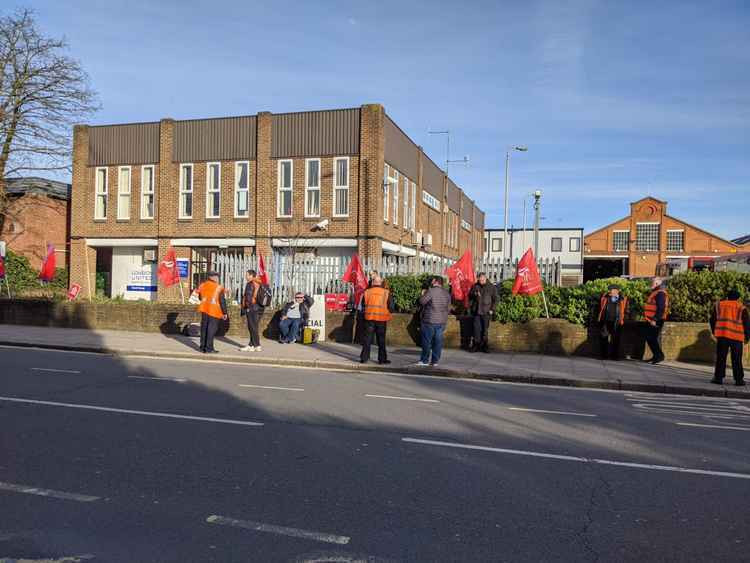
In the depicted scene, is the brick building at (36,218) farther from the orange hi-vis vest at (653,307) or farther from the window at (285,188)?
the orange hi-vis vest at (653,307)

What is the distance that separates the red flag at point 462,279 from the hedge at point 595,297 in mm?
427

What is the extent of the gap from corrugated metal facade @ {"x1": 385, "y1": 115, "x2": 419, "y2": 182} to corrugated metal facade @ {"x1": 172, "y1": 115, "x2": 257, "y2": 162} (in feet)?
18.9

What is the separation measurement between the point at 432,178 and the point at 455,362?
25.9 metres

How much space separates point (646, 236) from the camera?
7356 centimetres

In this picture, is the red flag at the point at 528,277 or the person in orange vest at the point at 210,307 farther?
the red flag at the point at 528,277

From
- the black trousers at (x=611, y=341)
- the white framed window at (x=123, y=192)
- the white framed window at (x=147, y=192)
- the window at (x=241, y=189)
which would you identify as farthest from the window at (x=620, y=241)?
the black trousers at (x=611, y=341)

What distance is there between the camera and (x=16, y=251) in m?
36.2

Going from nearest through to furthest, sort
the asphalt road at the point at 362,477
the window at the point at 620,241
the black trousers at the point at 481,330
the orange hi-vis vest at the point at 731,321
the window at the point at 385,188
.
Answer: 1. the asphalt road at the point at 362,477
2. the orange hi-vis vest at the point at 731,321
3. the black trousers at the point at 481,330
4. the window at the point at 385,188
5. the window at the point at 620,241

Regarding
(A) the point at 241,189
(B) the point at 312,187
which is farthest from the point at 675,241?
(A) the point at 241,189

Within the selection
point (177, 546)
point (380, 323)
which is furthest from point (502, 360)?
point (177, 546)

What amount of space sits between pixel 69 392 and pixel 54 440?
116 inches

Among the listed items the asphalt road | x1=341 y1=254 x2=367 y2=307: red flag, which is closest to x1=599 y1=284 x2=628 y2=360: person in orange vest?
the asphalt road

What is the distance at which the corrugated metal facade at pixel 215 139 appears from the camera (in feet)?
95.1

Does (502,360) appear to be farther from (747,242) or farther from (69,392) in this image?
(747,242)
